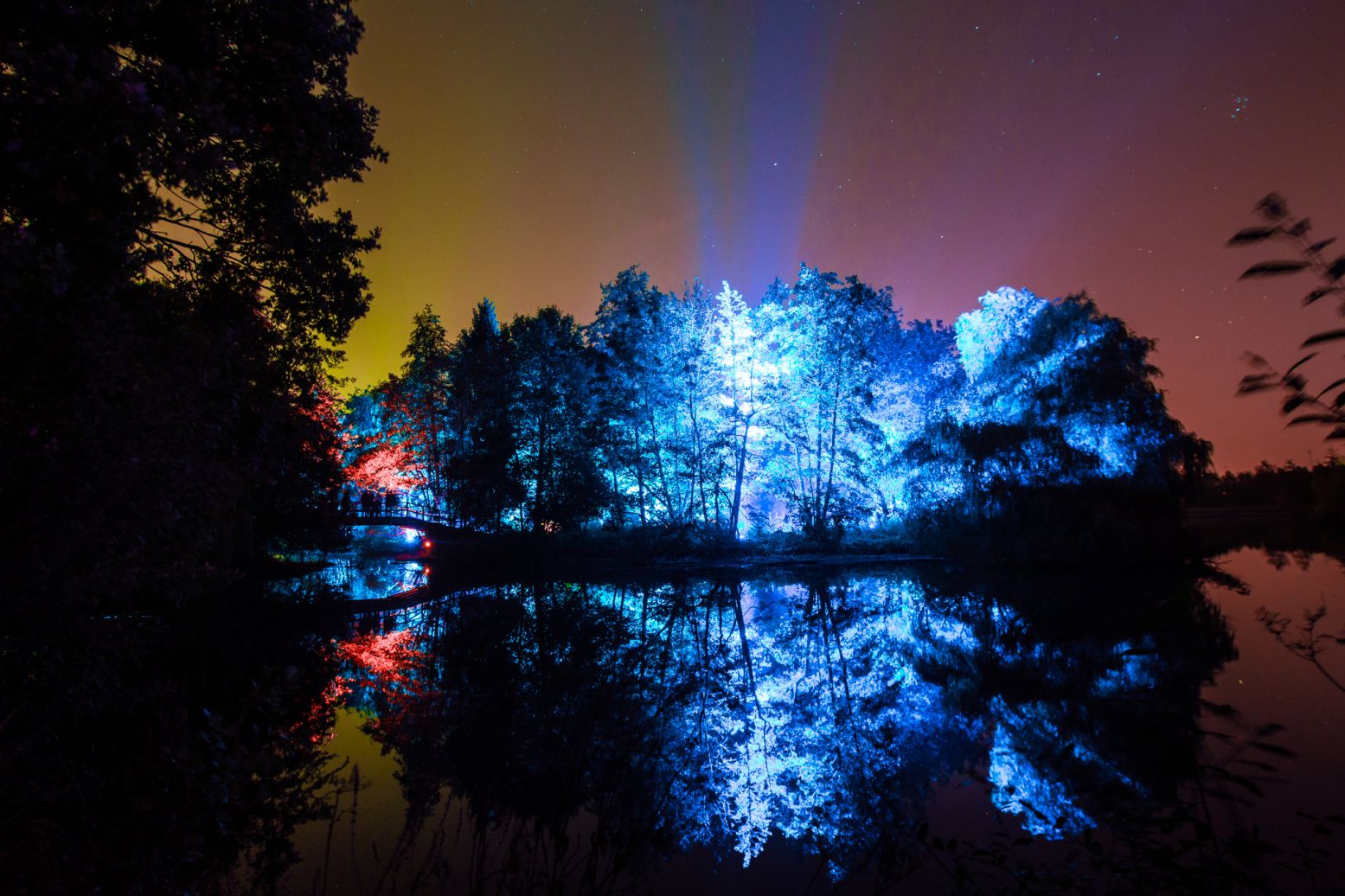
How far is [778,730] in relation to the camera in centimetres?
754

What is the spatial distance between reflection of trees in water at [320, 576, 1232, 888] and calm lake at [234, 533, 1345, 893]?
41mm

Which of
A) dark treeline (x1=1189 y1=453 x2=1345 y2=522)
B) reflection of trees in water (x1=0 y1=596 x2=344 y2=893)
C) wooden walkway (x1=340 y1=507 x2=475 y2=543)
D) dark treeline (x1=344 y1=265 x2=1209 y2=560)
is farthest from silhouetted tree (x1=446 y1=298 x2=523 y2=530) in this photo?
dark treeline (x1=1189 y1=453 x2=1345 y2=522)

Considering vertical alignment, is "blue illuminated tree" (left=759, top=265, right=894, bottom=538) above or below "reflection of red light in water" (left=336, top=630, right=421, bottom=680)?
above

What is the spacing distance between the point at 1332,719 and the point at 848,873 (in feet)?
22.0

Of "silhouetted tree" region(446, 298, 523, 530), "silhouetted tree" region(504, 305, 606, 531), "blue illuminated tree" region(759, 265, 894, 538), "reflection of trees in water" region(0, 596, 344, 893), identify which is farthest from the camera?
"silhouetted tree" region(446, 298, 523, 530)

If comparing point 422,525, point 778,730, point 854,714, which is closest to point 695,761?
point 778,730

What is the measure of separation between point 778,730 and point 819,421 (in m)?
24.8

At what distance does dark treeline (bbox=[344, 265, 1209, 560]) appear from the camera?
24.4 metres

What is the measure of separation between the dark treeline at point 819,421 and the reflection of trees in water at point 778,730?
1124cm

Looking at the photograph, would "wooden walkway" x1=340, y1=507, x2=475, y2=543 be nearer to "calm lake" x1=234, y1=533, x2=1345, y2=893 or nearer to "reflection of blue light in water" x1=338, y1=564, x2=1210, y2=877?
"reflection of blue light in water" x1=338, y1=564, x2=1210, y2=877

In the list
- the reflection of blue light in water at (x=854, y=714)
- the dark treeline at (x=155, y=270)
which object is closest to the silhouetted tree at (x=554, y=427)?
the reflection of blue light in water at (x=854, y=714)

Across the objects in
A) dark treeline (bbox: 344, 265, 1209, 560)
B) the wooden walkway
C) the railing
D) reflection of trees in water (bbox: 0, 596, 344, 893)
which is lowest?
reflection of trees in water (bbox: 0, 596, 344, 893)

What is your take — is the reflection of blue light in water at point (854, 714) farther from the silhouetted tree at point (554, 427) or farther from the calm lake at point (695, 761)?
the silhouetted tree at point (554, 427)

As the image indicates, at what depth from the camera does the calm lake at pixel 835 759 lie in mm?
4547
